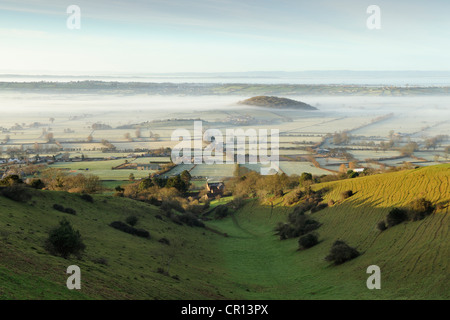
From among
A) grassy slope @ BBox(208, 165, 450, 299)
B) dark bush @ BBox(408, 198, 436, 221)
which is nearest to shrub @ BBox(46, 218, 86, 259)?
grassy slope @ BBox(208, 165, 450, 299)

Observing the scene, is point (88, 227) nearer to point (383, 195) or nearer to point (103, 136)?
point (383, 195)

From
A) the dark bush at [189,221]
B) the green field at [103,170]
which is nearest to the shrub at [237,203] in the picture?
the dark bush at [189,221]

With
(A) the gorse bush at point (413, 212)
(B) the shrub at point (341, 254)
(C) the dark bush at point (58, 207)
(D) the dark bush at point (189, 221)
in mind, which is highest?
(A) the gorse bush at point (413, 212)

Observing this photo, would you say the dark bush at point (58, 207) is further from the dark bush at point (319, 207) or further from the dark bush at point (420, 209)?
the dark bush at point (420, 209)

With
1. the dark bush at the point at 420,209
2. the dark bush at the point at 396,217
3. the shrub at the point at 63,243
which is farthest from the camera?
the dark bush at the point at 396,217

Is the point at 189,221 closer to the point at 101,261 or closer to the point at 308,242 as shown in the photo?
the point at 308,242

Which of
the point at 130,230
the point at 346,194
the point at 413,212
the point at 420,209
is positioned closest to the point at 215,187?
the point at 346,194
